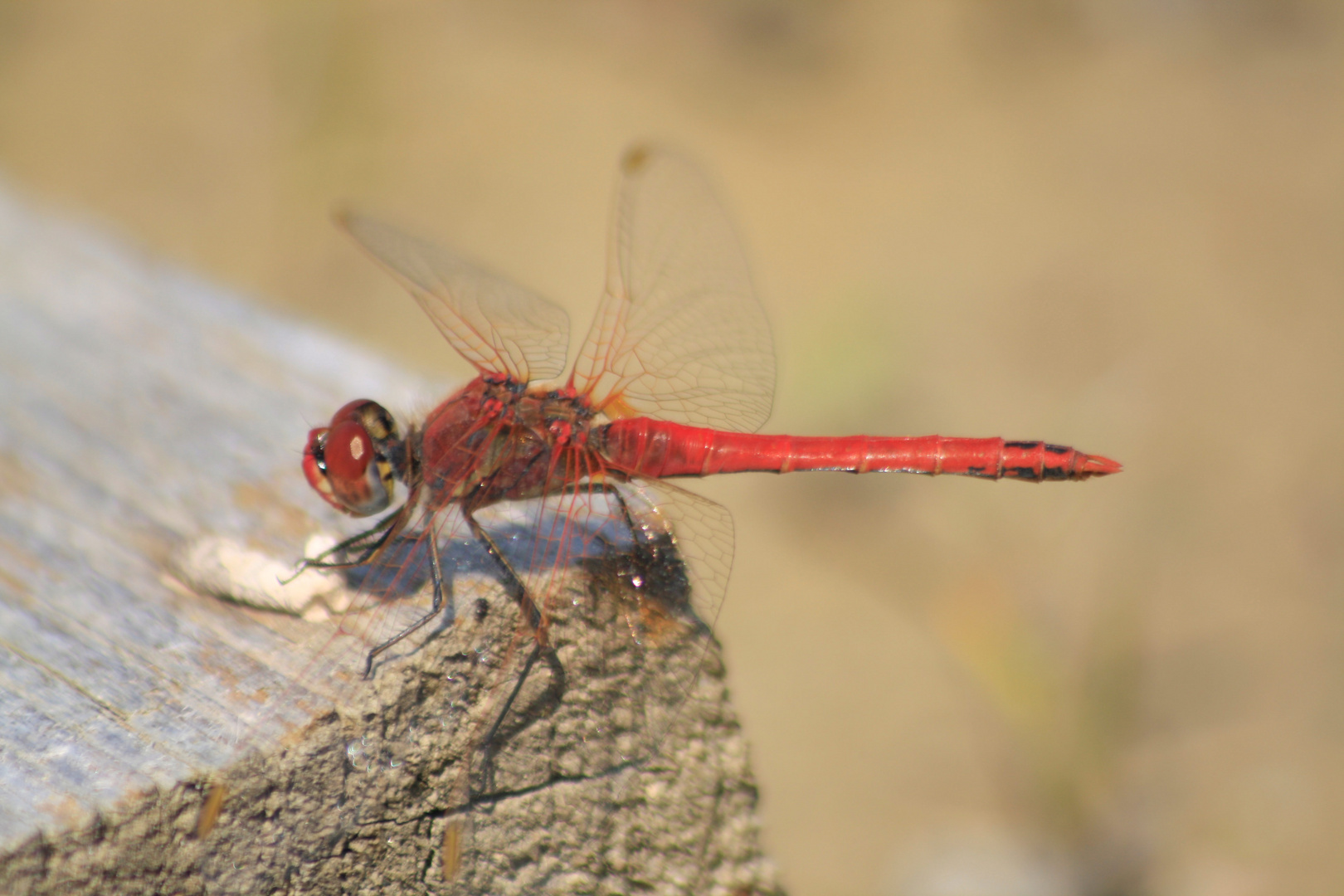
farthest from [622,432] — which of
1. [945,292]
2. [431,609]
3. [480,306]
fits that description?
[945,292]

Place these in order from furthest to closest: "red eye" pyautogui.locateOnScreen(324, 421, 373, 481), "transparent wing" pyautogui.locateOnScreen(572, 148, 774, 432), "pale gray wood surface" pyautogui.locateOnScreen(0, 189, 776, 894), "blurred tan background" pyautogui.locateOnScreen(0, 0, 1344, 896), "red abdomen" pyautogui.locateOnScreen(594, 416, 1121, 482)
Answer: "blurred tan background" pyautogui.locateOnScreen(0, 0, 1344, 896)
"transparent wing" pyautogui.locateOnScreen(572, 148, 774, 432)
"red abdomen" pyautogui.locateOnScreen(594, 416, 1121, 482)
"red eye" pyautogui.locateOnScreen(324, 421, 373, 481)
"pale gray wood surface" pyautogui.locateOnScreen(0, 189, 776, 894)

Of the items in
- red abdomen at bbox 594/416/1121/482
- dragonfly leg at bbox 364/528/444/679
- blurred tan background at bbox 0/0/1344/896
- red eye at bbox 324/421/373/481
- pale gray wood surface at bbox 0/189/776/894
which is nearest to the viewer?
pale gray wood surface at bbox 0/189/776/894

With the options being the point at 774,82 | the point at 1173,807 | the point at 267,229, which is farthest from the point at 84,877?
the point at 774,82

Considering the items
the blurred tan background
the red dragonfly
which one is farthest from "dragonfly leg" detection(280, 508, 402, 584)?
the blurred tan background

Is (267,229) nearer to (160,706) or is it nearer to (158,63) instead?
(158,63)

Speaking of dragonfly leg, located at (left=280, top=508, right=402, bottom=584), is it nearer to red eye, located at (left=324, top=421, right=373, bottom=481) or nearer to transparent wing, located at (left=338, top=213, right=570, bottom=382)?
red eye, located at (left=324, top=421, right=373, bottom=481)

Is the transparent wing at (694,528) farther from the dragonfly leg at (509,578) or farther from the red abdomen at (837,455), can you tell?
the dragonfly leg at (509,578)

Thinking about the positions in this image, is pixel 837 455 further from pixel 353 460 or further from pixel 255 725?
pixel 255 725
